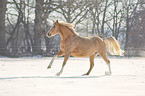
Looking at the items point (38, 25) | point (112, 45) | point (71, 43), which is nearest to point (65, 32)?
point (71, 43)

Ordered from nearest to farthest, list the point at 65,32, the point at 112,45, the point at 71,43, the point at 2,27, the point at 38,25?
the point at 71,43 < the point at 65,32 < the point at 112,45 < the point at 2,27 < the point at 38,25

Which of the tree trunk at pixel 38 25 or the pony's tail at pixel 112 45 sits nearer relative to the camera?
the pony's tail at pixel 112 45

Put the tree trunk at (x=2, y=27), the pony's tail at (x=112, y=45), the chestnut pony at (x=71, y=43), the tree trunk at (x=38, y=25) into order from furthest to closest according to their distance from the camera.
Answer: the tree trunk at (x=38, y=25) < the tree trunk at (x=2, y=27) < the pony's tail at (x=112, y=45) < the chestnut pony at (x=71, y=43)

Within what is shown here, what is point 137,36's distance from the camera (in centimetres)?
4234

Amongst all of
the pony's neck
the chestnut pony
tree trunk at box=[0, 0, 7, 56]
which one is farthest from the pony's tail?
tree trunk at box=[0, 0, 7, 56]

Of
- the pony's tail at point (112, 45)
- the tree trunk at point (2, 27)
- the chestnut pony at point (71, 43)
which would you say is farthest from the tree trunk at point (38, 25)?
the chestnut pony at point (71, 43)

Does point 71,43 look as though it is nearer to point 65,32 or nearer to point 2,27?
point 65,32

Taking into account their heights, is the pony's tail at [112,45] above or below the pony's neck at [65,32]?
below

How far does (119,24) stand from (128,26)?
6.09 feet

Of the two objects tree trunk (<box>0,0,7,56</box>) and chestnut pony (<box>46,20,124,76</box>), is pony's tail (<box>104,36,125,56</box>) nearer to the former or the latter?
chestnut pony (<box>46,20,124,76</box>)

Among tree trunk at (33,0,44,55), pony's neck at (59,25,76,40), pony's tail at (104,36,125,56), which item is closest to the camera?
pony's neck at (59,25,76,40)

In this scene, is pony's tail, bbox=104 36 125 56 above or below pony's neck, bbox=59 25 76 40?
below

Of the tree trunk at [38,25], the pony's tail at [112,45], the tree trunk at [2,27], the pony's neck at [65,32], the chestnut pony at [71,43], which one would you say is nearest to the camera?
the chestnut pony at [71,43]

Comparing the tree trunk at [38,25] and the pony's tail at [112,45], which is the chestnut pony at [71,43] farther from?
the tree trunk at [38,25]
